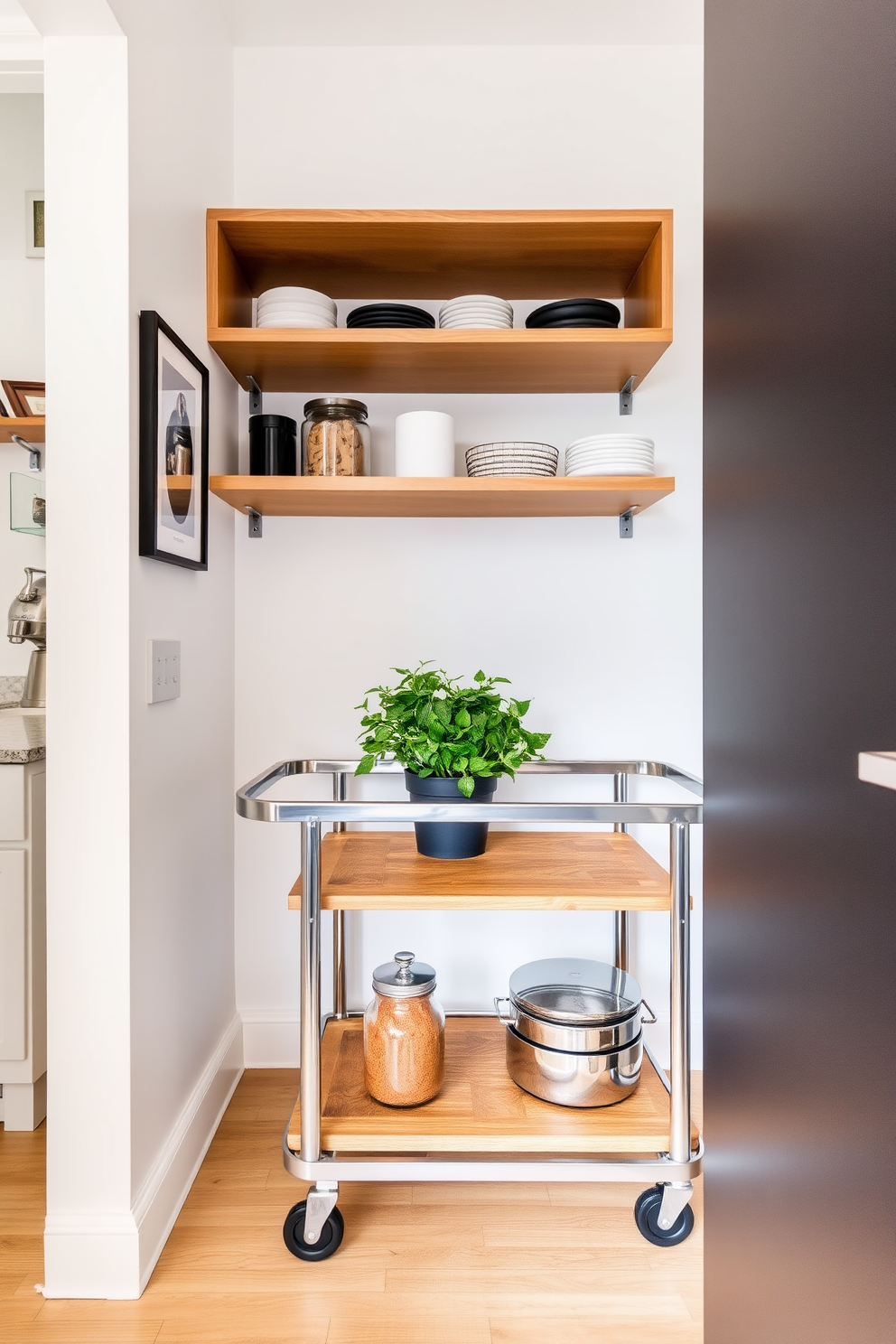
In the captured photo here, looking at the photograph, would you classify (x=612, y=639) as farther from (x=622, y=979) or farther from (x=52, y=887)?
(x=52, y=887)

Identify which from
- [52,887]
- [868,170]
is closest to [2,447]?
[52,887]

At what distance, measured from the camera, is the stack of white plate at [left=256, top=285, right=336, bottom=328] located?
165cm

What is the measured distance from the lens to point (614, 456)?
1.60 meters

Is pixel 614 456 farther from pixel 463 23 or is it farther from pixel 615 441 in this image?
pixel 463 23

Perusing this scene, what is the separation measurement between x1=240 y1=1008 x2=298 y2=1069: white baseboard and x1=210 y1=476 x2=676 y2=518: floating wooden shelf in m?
1.25

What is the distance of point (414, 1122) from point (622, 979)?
0.49 metres

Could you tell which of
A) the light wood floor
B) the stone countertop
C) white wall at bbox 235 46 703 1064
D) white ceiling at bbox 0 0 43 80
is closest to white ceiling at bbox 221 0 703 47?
white wall at bbox 235 46 703 1064

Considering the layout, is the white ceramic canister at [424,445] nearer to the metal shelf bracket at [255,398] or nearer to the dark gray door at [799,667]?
the metal shelf bracket at [255,398]

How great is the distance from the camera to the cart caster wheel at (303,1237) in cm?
130

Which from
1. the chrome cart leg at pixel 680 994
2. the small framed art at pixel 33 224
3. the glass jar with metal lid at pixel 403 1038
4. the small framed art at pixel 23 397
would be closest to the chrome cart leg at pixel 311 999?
the glass jar with metal lid at pixel 403 1038

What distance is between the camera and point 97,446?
4.02 ft

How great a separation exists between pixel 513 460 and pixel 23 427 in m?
1.26

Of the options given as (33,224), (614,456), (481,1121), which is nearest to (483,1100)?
(481,1121)

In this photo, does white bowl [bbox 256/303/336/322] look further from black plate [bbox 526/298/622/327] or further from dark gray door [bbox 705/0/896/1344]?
dark gray door [bbox 705/0/896/1344]
